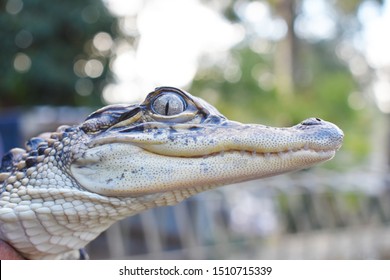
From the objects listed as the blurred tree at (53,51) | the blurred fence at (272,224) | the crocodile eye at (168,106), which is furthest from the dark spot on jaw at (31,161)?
the blurred tree at (53,51)

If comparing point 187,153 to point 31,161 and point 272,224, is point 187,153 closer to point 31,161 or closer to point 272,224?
point 31,161

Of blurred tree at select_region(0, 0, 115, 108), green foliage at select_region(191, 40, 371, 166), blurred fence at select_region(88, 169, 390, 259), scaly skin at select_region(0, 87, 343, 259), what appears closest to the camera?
scaly skin at select_region(0, 87, 343, 259)

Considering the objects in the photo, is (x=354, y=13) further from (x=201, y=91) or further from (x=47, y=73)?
(x=47, y=73)

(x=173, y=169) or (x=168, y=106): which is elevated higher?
(x=168, y=106)

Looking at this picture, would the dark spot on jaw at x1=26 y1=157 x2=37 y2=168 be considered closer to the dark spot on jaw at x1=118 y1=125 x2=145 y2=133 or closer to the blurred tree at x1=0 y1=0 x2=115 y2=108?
the dark spot on jaw at x1=118 y1=125 x2=145 y2=133

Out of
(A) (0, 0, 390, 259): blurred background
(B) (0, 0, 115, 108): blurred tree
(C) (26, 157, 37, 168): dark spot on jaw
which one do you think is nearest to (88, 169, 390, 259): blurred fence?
(A) (0, 0, 390, 259): blurred background

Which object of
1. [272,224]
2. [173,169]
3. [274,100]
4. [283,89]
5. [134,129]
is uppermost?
[283,89]

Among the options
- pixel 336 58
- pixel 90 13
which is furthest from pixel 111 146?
pixel 336 58

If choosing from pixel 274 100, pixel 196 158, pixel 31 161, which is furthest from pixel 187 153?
pixel 274 100
